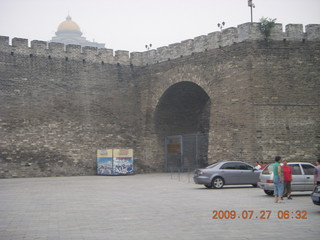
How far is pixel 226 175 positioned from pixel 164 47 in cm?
1262


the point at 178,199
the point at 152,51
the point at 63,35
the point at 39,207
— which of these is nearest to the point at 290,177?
the point at 178,199

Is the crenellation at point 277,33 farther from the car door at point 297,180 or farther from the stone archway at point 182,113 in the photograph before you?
the car door at point 297,180

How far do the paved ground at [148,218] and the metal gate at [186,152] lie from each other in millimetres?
13055

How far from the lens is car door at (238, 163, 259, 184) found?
17.4 meters

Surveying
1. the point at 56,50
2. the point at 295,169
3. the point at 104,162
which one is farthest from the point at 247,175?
the point at 56,50

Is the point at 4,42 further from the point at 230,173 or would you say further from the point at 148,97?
the point at 230,173

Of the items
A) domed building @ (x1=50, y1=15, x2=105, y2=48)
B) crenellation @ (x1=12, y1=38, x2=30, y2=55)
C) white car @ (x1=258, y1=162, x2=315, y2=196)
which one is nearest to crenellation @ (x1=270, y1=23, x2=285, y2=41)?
white car @ (x1=258, y1=162, x2=315, y2=196)

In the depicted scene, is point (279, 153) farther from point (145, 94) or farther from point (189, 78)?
point (145, 94)

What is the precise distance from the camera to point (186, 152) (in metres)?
28.2

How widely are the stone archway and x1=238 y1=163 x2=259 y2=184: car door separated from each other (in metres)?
9.94

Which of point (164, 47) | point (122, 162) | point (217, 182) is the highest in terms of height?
point (164, 47)

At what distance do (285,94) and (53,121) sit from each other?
1322 centimetres

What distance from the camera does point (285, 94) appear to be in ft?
74.5

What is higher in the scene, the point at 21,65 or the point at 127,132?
the point at 21,65
